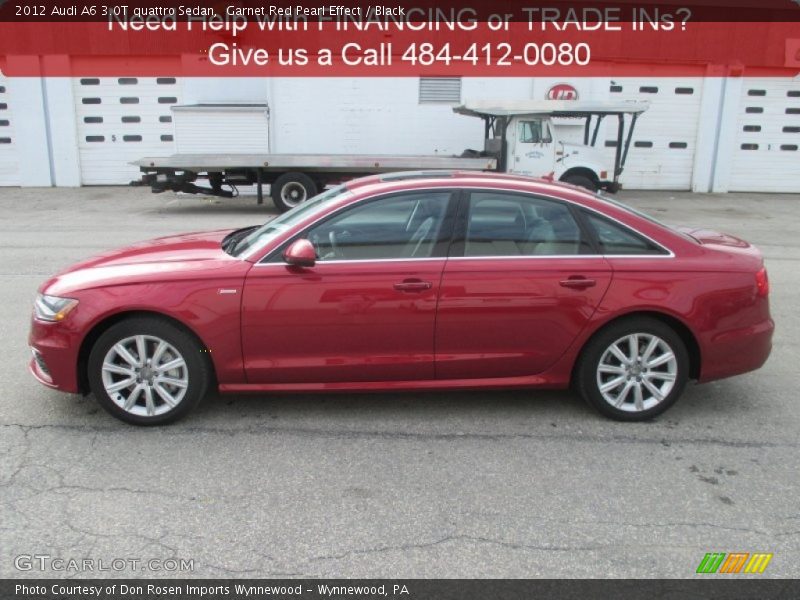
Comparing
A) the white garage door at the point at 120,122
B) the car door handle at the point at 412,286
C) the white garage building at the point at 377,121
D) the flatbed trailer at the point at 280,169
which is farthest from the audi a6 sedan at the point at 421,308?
the white garage door at the point at 120,122

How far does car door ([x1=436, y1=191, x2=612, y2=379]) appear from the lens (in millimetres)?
4145

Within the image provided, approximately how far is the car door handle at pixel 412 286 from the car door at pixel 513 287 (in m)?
0.11

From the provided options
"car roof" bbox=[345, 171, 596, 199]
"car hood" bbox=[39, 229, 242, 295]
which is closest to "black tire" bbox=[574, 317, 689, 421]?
"car roof" bbox=[345, 171, 596, 199]

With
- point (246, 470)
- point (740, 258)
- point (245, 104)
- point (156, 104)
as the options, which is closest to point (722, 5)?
point (245, 104)

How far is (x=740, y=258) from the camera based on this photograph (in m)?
4.43

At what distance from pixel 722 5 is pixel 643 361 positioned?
16716mm

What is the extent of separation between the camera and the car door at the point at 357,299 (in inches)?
160

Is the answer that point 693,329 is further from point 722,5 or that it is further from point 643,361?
point 722,5

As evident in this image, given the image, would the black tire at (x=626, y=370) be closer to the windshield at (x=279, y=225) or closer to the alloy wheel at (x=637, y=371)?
the alloy wheel at (x=637, y=371)

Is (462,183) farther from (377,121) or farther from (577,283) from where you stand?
(377,121)

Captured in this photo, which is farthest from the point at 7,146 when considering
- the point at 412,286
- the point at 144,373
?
the point at 412,286

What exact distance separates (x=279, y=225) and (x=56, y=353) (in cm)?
152
